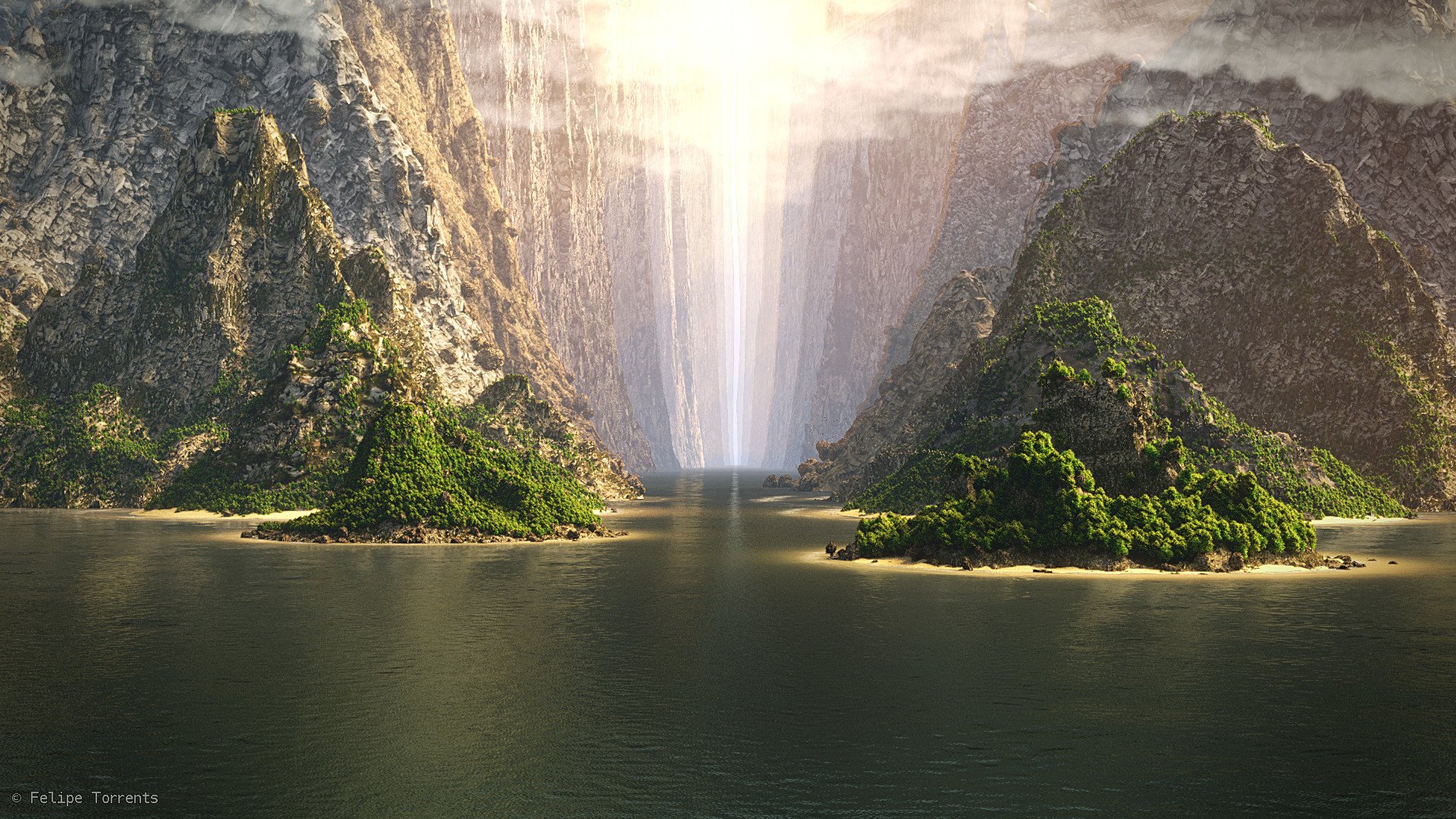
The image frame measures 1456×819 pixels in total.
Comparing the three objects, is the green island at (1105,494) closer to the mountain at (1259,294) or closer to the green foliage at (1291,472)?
the green foliage at (1291,472)

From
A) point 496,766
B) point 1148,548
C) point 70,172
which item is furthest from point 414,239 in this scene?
point 496,766

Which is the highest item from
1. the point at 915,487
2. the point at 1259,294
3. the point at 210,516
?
the point at 1259,294

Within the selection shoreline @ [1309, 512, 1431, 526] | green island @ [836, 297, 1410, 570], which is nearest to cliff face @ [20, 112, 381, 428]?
green island @ [836, 297, 1410, 570]

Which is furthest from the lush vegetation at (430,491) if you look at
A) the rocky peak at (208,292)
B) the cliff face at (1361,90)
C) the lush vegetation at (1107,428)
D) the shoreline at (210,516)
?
the cliff face at (1361,90)

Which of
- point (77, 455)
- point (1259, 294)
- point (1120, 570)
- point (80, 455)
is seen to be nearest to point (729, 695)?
point (1120, 570)

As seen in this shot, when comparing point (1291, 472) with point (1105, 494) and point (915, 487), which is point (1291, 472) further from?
point (1105, 494)

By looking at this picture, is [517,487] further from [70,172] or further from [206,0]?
[206,0]
